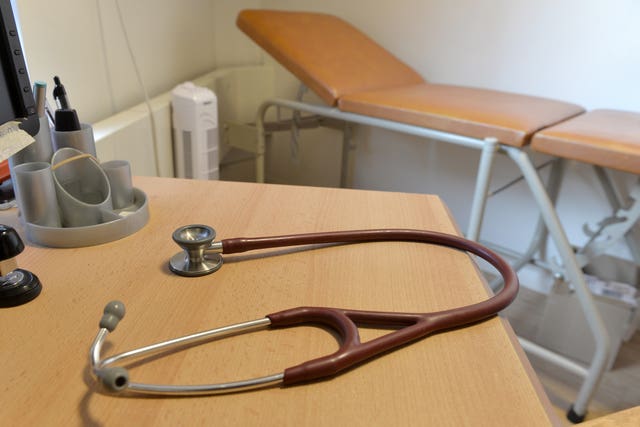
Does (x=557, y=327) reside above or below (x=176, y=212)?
below

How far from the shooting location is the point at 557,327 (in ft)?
4.58

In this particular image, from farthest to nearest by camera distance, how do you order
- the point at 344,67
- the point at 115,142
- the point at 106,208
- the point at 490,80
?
the point at 490,80
the point at 344,67
the point at 115,142
the point at 106,208

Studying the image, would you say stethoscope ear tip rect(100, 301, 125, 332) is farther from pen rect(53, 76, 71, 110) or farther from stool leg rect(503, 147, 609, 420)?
stool leg rect(503, 147, 609, 420)

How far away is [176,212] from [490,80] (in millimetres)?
1295

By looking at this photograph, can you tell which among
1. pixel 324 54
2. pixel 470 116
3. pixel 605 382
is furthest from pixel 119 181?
pixel 605 382

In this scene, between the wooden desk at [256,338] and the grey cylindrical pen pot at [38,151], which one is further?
the grey cylindrical pen pot at [38,151]

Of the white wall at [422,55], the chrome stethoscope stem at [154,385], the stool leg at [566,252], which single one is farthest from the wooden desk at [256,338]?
the white wall at [422,55]

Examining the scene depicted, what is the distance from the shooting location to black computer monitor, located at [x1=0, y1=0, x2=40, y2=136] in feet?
1.42

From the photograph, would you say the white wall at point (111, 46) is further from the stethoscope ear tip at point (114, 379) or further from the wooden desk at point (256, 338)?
the stethoscope ear tip at point (114, 379)

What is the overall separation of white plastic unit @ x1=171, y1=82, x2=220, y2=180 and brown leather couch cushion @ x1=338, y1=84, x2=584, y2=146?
0.35 meters

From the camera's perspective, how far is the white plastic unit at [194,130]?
1.21 m

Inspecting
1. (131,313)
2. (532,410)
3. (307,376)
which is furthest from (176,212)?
(532,410)

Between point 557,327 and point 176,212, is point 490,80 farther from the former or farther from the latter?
point 176,212

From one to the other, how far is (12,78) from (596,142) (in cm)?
96
